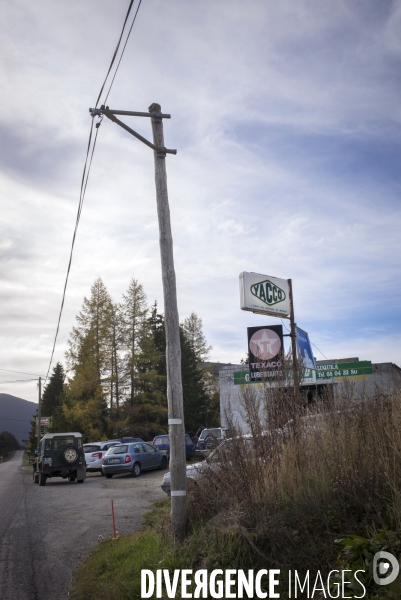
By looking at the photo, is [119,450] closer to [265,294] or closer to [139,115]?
[265,294]

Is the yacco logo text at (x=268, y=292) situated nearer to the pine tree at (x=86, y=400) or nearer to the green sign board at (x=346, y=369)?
the green sign board at (x=346, y=369)

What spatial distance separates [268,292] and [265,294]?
0.33 feet

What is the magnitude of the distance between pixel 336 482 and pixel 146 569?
2463 mm

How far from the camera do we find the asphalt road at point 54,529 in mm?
7523

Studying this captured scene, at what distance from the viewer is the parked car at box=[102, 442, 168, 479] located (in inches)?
914

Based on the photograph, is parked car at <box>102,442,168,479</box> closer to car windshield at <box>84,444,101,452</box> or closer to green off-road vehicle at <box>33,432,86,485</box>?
green off-road vehicle at <box>33,432,86,485</box>

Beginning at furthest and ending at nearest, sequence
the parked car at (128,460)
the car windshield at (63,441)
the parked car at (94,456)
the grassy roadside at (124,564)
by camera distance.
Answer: the parked car at (94,456) < the parked car at (128,460) < the car windshield at (63,441) < the grassy roadside at (124,564)

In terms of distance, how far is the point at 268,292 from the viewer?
1295 cm

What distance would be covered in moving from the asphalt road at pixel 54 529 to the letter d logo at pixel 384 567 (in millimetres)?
3824

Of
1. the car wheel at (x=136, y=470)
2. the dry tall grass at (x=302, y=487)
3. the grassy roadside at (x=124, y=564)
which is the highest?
the dry tall grass at (x=302, y=487)

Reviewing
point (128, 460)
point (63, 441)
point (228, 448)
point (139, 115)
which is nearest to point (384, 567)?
point (228, 448)

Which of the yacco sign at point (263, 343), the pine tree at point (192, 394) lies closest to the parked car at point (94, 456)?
the yacco sign at point (263, 343)

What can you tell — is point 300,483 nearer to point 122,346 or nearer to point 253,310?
point 253,310

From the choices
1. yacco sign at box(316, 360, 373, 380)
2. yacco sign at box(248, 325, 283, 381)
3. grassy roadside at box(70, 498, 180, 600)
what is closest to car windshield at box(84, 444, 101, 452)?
yacco sign at box(316, 360, 373, 380)
